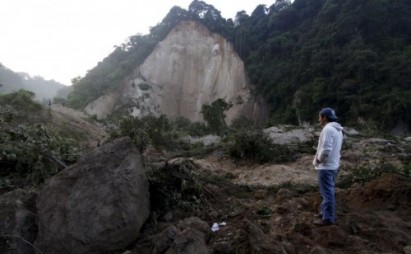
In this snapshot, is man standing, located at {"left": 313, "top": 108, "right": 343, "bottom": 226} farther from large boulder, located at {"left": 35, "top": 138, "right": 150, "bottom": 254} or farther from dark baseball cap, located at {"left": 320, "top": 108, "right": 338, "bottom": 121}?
large boulder, located at {"left": 35, "top": 138, "right": 150, "bottom": 254}

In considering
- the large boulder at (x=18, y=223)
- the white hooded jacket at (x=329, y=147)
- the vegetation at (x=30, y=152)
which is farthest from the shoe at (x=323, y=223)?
the vegetation at (x=30, y=152)

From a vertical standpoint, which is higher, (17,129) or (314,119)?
(17,129)

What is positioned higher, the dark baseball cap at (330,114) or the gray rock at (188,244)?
the dark baseball cap at (330,114)

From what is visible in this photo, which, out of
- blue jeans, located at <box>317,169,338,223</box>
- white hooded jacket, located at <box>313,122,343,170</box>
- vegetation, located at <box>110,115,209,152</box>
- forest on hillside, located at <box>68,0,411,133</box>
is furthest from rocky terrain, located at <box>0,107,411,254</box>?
forest on hillside, located at <box>68,0,411,133</box>

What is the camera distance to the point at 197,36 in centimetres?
3838

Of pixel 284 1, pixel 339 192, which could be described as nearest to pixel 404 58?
pixel 284 1

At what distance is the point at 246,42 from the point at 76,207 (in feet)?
110

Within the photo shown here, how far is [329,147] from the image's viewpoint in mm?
4332

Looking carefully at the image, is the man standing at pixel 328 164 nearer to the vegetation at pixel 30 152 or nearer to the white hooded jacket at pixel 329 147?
the white hooded jacket at pixel 329 147

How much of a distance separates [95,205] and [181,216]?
1157 mm

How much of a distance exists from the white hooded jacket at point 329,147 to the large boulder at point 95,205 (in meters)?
1.94

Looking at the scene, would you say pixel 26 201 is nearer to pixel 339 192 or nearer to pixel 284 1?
pixel 339 192

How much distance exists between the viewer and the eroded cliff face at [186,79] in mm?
34656

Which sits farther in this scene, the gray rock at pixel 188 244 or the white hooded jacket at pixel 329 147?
the white hooded jacket at pixel 329 147
